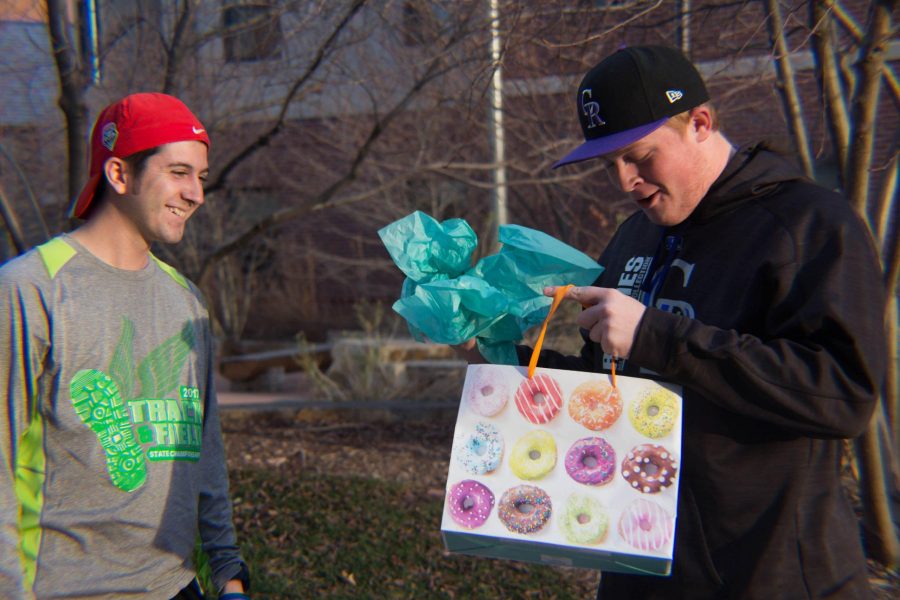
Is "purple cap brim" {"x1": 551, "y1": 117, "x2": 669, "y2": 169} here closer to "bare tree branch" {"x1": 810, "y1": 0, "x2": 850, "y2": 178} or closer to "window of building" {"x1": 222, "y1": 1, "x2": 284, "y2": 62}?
"bare tree branch" {"x1": 810, "y1": 0, "x2": 850, "y2": 178}

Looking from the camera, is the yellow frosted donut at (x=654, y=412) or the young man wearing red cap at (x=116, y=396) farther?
the young man wearing red cap at (x=116, y=396)

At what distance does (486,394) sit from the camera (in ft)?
6.34

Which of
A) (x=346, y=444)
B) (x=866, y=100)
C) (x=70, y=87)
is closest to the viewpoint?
(x=866, y=100)

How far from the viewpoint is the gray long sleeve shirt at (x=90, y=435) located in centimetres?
195

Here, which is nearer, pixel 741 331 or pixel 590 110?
pixel 741 331

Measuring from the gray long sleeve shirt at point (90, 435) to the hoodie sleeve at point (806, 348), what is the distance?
1.22 m

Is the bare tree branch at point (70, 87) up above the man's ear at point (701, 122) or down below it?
above

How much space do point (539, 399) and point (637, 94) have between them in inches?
27.5

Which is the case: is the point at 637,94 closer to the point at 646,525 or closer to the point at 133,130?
the point at 646,525

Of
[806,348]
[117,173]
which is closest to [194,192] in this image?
[117,173]

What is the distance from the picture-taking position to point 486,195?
32.2ft

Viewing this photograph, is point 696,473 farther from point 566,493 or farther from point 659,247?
point 659,247

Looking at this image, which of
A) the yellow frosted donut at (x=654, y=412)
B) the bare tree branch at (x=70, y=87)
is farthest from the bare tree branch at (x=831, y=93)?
the bare tree branch at (x=70, y=87)

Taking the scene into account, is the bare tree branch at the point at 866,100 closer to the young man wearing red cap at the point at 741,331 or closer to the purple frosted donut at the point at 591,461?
the young man wearing red cap at the point at 741,331
